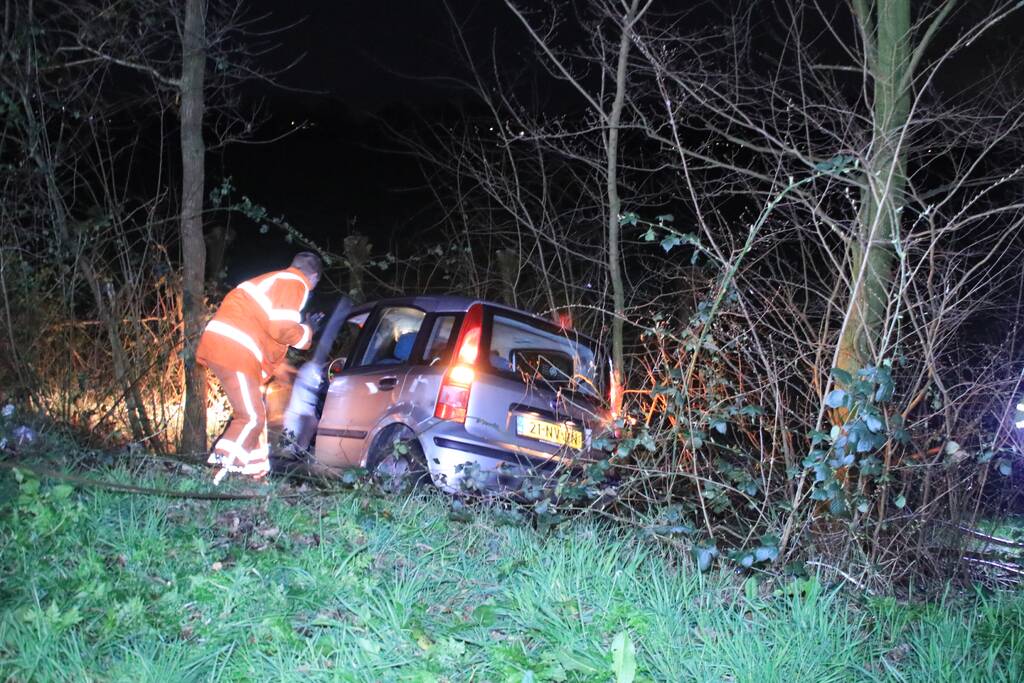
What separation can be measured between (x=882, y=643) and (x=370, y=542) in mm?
2305

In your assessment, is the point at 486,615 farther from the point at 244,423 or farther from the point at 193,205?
the point at 193,205

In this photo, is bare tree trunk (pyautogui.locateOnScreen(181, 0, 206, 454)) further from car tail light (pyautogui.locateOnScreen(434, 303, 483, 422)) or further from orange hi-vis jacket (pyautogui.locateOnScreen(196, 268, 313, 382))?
car tail light (pyautogui.locateOnScreen(434, 303, 483, 422))

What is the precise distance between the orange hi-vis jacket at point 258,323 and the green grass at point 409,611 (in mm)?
2411

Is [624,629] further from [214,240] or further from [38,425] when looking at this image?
[214,240]

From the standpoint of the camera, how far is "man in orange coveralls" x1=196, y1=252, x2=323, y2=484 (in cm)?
745

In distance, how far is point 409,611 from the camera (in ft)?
13.3

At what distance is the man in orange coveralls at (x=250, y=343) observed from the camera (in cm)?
745

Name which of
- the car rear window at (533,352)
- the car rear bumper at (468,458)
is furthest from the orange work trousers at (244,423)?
the car rear window at (533,352)

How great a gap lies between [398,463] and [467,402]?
2.32 ft

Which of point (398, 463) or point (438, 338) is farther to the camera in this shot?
point (438, 338)

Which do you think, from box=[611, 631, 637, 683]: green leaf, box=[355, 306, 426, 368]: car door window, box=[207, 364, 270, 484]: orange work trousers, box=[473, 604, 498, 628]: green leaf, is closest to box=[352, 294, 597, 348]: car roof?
box=[355, 306, 426, 368]: car door window

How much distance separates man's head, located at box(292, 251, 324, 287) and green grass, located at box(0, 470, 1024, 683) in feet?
9.59

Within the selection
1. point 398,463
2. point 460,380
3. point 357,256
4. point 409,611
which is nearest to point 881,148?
point 460,380

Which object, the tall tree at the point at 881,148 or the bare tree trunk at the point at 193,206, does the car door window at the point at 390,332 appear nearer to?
the bare tree trunk at the point at 193,206
